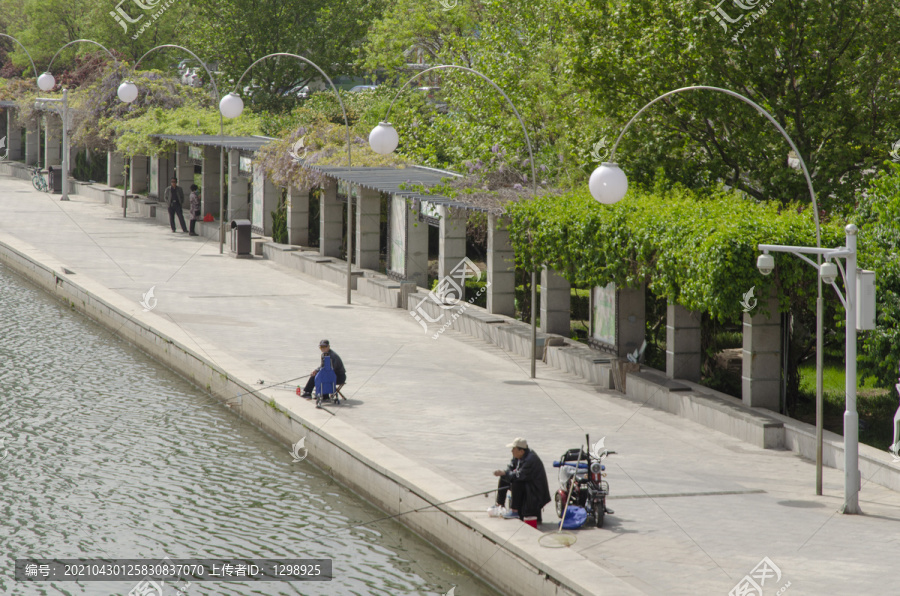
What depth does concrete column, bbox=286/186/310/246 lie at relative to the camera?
3547cm

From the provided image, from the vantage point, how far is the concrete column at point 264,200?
123 feet

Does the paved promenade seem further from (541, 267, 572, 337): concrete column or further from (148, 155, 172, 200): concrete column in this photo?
(148, 155, 172, 200): concrete column

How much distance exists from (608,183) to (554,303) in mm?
8651

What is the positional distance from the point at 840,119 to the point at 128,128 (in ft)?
97.1

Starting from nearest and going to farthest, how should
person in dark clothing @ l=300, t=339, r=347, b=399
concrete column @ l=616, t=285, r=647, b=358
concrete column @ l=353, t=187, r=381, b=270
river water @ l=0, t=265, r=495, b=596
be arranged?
river water @ l=0, t=265, r=495, b=596
person in dark clothing @ l=300, t=339, r=347, b=399
concrete column @ l=616, t=285, r=647, b=358
concrete column @ l=353, t=187, r=381, b=270

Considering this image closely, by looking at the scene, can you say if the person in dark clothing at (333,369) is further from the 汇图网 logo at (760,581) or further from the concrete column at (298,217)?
the concrete column at (298,217)

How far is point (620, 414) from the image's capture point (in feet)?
61.7

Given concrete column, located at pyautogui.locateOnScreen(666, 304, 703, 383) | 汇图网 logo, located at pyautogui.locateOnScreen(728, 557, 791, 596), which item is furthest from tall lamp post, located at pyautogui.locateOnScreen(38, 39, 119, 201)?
汇图网 logo, located at pyautogui.locateOnScreen(728, 557, 791, 596)

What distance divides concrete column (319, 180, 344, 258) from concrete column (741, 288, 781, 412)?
17.7 m

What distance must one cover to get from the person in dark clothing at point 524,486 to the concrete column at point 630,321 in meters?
8.08

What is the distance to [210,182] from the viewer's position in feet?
138

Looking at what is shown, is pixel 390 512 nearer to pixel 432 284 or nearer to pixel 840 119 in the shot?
pixel 840 119

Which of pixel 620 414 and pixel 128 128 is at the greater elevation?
pixel 128 128

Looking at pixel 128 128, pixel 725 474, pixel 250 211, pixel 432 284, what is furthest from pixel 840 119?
pixel 128 128
